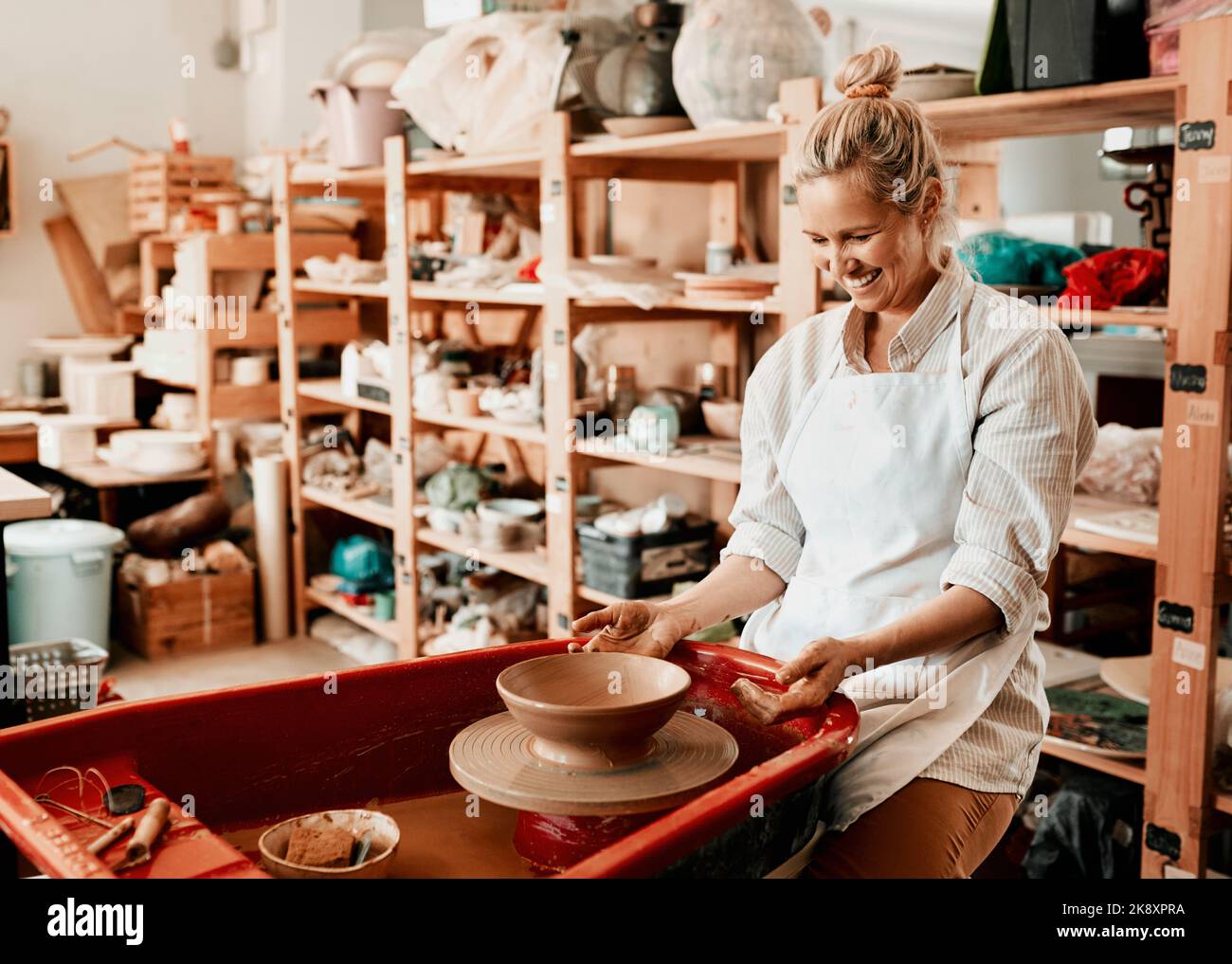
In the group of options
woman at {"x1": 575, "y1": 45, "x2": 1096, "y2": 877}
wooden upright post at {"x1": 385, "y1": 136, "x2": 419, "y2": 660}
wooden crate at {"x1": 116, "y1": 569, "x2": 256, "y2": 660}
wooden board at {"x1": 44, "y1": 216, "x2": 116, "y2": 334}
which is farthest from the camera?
wooden board at {"x1": 44, "y1": 216, "x2": 116, "y2": 334}

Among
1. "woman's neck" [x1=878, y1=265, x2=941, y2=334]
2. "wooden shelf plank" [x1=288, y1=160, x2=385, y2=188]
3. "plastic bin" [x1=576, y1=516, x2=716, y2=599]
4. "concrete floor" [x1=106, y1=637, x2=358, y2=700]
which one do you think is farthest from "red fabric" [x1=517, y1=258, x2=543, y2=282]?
"woman's neck" [x1=878, y1=265, x2=941, y2=334]

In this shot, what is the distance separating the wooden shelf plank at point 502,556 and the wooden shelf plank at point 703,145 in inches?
52.1

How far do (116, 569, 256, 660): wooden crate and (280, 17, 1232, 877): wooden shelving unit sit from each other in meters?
0.84

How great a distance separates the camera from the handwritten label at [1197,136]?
2.43 m

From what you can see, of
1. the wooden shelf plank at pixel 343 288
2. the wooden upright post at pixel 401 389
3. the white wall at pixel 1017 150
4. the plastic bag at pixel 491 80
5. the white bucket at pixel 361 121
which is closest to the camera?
the plastic bag at pixel 491 80

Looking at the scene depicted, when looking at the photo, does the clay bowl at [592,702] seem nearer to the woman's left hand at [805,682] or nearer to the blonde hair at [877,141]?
the woman's left hand at [805,682]

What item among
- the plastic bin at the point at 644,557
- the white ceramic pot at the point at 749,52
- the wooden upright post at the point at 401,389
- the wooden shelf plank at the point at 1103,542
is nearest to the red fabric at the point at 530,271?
the wooden upright post at the point at 401,389

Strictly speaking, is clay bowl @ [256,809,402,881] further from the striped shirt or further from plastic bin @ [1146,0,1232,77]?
plastic bin @ [1146,0,1232,77]

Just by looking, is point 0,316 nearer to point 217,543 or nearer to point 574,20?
point 217,543

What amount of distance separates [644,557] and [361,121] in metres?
2.15

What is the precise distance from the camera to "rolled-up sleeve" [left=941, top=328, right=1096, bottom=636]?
5.92 ft

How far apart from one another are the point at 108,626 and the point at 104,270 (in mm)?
1890

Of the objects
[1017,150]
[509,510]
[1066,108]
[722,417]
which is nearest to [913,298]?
[1066,108]

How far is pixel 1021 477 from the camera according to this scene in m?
1.81
